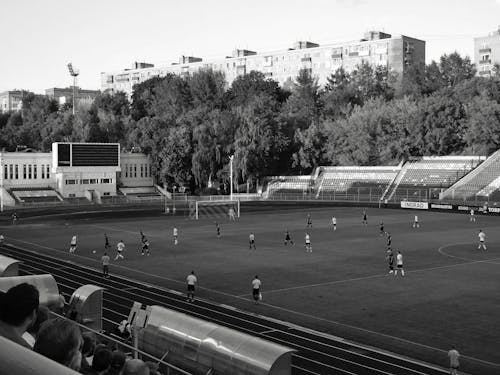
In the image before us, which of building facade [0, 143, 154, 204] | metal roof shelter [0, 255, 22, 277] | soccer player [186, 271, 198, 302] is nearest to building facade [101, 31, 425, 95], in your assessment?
building facade [0, 143, 154, 204]

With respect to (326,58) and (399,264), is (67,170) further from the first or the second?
(326,58)

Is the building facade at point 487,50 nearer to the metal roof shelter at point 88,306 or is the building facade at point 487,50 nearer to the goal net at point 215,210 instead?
the goal net at point 215,210

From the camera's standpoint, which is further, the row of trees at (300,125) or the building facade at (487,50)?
the building facade at (487,50)

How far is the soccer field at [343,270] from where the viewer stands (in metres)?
23.0

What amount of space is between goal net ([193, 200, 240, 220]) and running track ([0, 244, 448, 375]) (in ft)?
111

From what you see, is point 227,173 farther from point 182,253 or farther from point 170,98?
point 182,253

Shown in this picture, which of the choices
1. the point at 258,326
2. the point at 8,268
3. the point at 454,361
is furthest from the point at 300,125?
the point at 8,268

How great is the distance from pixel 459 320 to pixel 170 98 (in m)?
123

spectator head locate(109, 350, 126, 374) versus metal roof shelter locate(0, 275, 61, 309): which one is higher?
spectator head locate(109, 350, 126, 374)

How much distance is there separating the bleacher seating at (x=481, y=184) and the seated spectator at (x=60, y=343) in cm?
8395

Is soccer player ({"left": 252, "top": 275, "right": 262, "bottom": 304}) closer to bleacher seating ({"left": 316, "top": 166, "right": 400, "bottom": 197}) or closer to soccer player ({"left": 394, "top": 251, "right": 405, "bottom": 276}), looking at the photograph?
soccer player ({"left": 394, "top": 251, "right": 405, "bottom": 276})

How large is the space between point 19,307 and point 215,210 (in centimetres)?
6845

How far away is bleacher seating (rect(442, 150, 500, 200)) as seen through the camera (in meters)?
84.2

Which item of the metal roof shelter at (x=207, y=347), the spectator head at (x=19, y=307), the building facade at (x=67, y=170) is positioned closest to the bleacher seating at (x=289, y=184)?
the building facade at (x=67, y=170)
